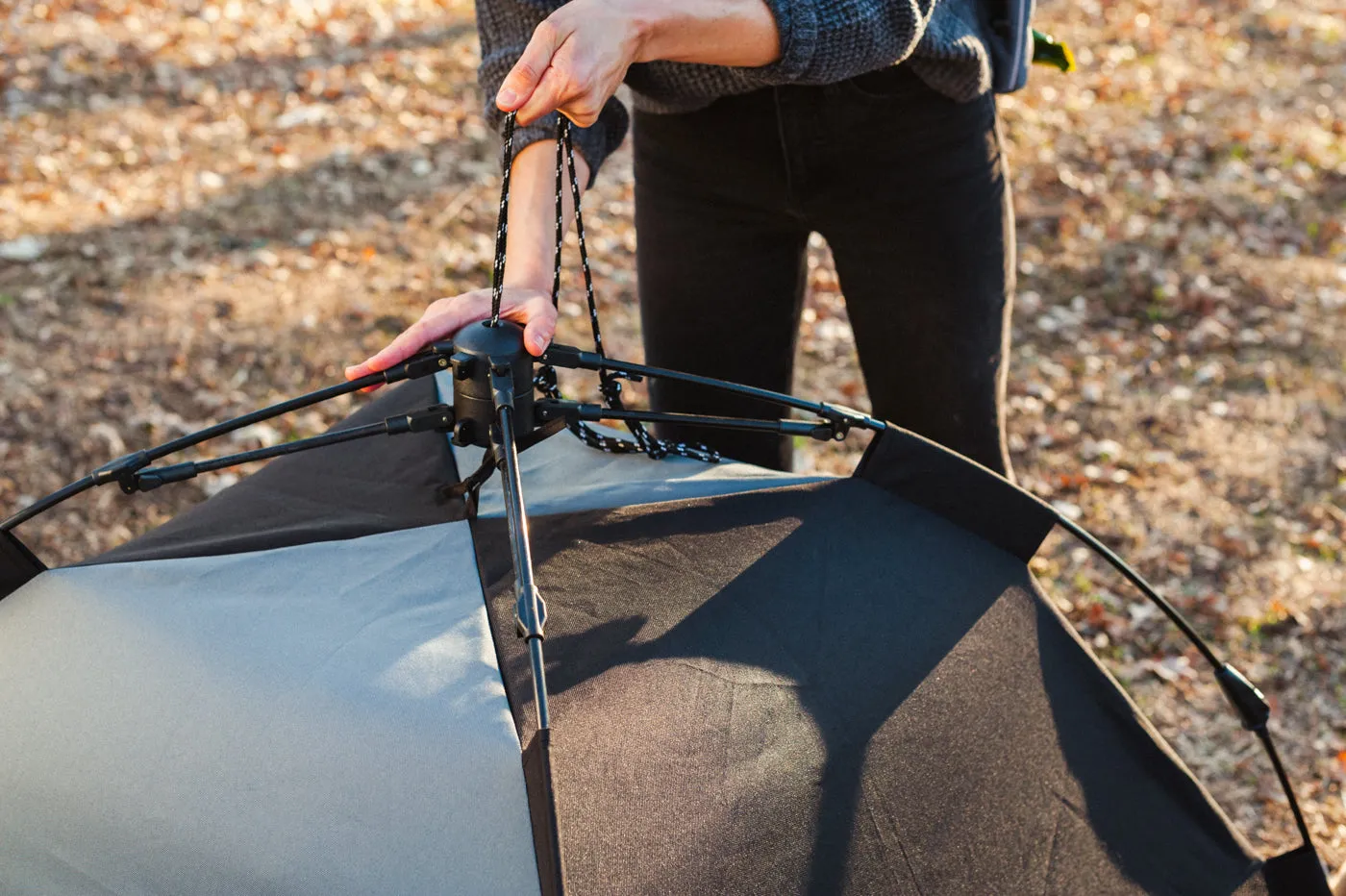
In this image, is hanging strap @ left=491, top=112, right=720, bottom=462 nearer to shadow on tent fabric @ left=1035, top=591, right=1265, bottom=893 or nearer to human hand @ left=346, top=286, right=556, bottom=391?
human hand @ left=346, top=286, right=556, bottom=391

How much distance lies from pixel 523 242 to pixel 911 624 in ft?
2.48

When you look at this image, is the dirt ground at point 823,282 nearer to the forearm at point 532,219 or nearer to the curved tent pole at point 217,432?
the forearm at point 532,219

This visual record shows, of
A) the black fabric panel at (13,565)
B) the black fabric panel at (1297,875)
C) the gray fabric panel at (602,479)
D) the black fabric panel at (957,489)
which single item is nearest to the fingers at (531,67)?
the gray fabric panel at (602,479)

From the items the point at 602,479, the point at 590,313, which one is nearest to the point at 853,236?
the point at 590,313

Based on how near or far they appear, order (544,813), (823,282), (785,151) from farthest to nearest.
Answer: (823,282)
(785,151)
(544,813)

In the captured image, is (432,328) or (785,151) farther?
(785,151)

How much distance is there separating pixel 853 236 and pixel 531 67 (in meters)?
0.86

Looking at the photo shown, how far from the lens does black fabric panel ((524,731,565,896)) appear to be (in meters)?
1.00

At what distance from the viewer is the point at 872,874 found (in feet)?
3.84

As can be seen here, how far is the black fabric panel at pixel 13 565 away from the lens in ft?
4.29

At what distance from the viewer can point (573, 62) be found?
125 centimetres

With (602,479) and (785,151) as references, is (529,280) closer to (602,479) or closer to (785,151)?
(602,479)

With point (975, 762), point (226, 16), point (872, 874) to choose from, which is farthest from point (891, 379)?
point (226, 16)

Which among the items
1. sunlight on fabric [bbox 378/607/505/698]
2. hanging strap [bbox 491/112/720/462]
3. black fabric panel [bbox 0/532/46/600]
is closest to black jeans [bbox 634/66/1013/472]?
hanging strap [bbox 491/112/720/462]
